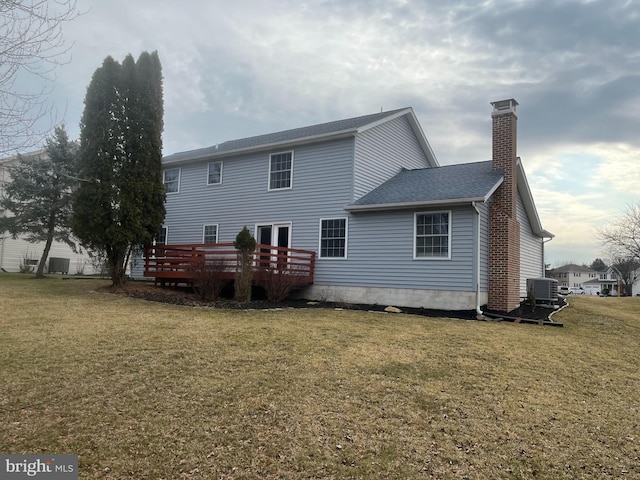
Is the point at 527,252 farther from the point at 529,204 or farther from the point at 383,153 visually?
the point at 383,153

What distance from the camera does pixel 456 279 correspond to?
1213 cm

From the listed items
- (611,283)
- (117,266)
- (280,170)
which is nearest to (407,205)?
(280,170)

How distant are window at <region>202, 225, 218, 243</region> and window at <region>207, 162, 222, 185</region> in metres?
1.94

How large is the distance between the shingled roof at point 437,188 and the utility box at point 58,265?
70.3ft

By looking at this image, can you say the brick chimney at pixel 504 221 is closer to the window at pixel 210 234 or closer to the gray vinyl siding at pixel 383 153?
the gray vinyl siding at pixel 383 153

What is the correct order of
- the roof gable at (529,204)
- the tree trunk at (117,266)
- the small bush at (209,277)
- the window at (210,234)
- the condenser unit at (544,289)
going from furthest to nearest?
the window at (210,234) → the roof gable at (529,204) → the tree trunk at (117,266) → the condenser unit at (544,289) → the small bush at (209,277)

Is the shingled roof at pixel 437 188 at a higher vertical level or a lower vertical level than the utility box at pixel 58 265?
higher

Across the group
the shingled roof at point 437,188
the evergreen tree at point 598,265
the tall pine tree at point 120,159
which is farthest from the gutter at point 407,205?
the evergreen tree at point 598,265

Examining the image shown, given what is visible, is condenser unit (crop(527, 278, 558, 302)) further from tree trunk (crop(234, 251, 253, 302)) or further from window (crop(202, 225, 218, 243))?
window (crop(202, 225, 218, 243))

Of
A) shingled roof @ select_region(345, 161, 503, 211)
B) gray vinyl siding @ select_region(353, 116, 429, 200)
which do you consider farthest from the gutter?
gray vinyl siding @ select_region(353, 116, 429, 200)

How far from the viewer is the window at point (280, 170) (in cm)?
1608

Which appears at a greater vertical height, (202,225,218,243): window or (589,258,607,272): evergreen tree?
(589,258,607,272): evergreen tree

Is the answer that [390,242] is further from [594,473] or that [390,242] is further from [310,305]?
[594,473]

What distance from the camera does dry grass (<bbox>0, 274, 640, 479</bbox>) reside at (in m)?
3.60
